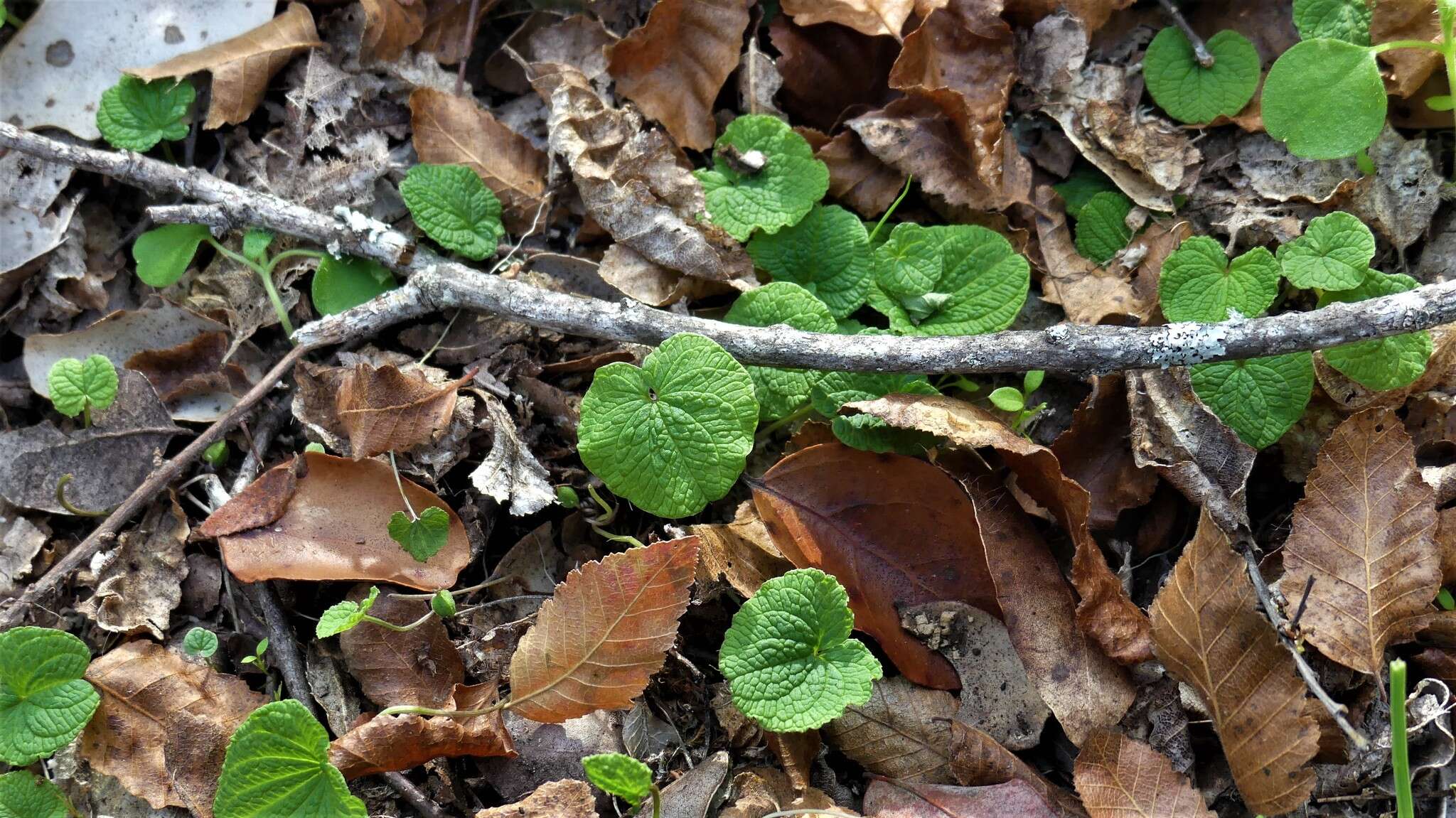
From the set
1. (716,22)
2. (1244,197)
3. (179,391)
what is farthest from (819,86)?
(179,391)

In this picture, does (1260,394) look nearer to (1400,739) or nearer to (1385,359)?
(1385,359)

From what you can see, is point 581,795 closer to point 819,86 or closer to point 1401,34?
point 819,86

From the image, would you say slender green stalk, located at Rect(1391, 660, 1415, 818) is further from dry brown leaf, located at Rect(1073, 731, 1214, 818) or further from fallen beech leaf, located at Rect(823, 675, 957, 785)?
fallen beech leaf, located at Rect(823, 675, 957, 785)

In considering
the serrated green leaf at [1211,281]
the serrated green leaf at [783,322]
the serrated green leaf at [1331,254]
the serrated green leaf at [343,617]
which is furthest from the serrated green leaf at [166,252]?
the serrated green leaf at [1331,254]

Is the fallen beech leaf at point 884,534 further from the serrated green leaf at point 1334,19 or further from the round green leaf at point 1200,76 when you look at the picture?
the serrated green leaf at point 1334,19

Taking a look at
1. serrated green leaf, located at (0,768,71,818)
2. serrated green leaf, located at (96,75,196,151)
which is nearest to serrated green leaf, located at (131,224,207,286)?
serrated green leaf, located at (96,75,196,151)

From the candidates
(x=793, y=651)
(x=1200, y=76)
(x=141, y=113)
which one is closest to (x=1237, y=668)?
(x=793, y=651)
